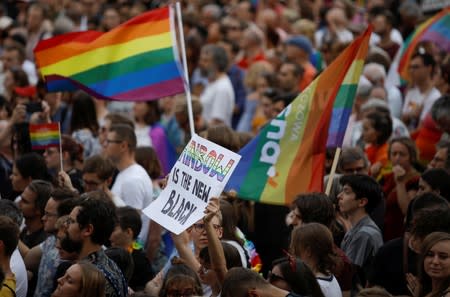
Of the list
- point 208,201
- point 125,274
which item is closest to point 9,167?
point 125,274

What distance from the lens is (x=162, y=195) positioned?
346 inches

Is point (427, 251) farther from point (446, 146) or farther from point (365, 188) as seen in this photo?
point (446, 146)

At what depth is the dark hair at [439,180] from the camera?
390 inches

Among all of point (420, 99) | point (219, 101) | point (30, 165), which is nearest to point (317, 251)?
point (30, 165)

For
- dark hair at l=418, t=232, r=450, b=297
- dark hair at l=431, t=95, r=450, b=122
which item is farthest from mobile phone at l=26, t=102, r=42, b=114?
dark hair at l=418, t=232, r=450, b=297

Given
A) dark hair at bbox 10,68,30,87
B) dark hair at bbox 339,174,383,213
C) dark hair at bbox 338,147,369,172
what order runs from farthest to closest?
dark hair at bbox 10,68,30,87
dark hair at bbox 338,147,369,172
dark hair at bbox 339,174,383,213

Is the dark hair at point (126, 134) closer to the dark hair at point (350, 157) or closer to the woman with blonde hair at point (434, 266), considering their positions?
the dark hair at point (350, 157)

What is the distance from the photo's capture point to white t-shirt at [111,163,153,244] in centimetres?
1116

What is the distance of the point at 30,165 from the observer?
11164 mm

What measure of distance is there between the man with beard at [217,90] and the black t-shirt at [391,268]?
7.10m

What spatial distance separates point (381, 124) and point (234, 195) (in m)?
2.52

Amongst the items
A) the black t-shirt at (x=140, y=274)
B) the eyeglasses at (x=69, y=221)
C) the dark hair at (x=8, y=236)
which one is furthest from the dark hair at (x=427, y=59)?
the dark hair at (x=8, y=236)

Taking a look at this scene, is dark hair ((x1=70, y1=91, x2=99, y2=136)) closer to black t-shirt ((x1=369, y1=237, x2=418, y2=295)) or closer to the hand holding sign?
black t-shirt ((x1=369, y1=237, x2=418, y2=295))

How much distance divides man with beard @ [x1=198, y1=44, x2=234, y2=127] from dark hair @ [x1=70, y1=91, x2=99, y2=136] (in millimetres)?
3134
